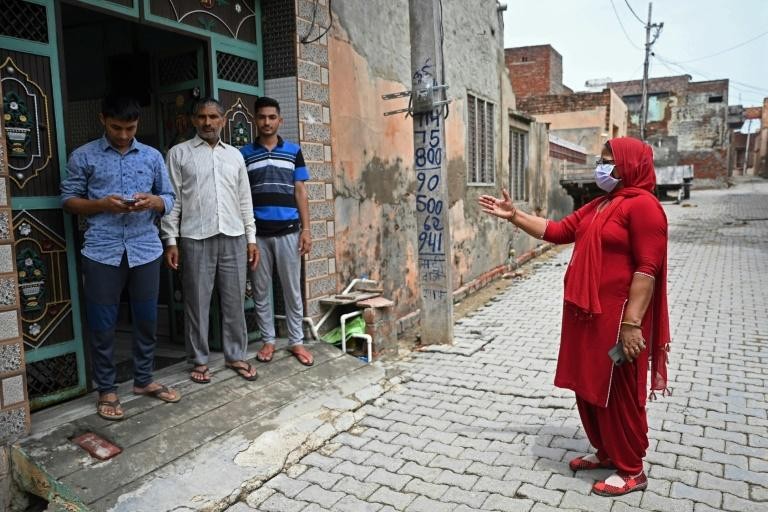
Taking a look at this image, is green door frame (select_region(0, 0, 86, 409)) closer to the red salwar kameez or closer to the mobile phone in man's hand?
the red salwar kameez

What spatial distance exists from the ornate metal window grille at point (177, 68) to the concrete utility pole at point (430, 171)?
213cm

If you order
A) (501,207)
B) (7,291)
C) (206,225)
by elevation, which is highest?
(501,207)

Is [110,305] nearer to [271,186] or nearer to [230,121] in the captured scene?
[271,186]

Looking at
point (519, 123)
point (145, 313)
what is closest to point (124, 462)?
point (145, 313)

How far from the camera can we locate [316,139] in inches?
202

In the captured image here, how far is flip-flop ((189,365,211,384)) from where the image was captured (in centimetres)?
399

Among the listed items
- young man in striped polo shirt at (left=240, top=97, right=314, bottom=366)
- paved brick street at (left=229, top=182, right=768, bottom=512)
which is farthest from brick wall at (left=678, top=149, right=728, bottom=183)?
young man in striped polo shirt at (left=240, top=97, right=314, bottom=366)

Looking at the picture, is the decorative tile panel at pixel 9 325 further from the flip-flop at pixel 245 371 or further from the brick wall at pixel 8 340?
the flip-flop at pixel 245 371

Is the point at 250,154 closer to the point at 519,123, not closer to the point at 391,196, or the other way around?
the point at 391,196

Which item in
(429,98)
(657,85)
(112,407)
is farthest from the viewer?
(657,85)

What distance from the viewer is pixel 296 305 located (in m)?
4.67

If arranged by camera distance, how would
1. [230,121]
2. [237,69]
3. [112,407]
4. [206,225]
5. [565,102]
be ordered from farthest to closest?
[565,102] → [237,69] → [230,121] → [206,225] → [112,407]

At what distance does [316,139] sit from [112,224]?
2.19 meters

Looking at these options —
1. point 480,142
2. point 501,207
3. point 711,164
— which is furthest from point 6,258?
point 711,164
